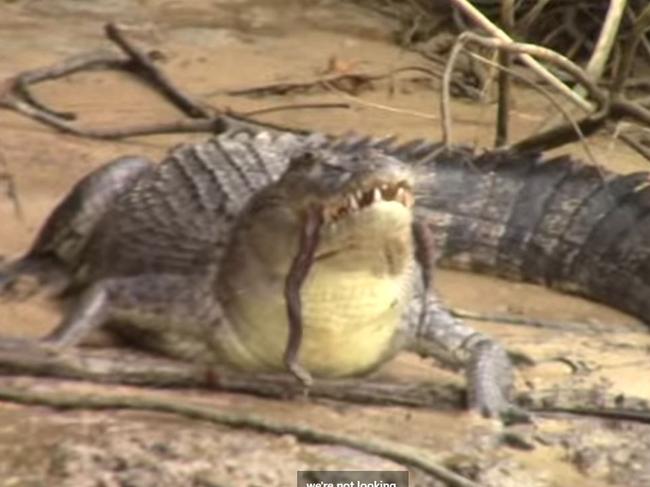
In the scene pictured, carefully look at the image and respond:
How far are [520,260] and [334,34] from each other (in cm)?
298

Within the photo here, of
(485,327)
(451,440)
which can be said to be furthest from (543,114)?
(451,440)

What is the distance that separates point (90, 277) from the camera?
18.0 ft

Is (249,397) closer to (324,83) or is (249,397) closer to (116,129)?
(116,129)

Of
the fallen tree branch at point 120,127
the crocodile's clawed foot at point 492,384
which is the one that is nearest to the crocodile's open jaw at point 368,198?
the crocodile's clawed foot at point 492,384

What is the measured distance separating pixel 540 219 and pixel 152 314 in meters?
1.93

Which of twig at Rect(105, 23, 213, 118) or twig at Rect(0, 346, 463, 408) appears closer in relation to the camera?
twig at Rect(0, 346, 463, 408)

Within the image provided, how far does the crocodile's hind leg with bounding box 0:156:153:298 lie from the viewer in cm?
559

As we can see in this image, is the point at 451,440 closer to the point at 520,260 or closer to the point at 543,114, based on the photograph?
the point at 520,260

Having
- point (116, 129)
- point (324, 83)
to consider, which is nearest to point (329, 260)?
point (116, 129)

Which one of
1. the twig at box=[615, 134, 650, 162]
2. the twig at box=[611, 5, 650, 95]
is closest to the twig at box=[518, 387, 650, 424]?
the twig at box=[611, 5, 650, 95]

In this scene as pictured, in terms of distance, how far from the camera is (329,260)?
4.55 m

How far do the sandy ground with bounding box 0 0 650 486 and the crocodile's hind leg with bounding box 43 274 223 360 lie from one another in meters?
0.17

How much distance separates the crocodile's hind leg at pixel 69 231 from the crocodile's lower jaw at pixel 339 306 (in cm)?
89

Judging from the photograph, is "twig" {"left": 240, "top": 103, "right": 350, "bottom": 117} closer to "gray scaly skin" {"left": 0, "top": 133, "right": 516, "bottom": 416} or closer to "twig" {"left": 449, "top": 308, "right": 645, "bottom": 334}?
"gray scaly skin" {"left": 0, "top": 133, "right": 516, "bottom": 416}
